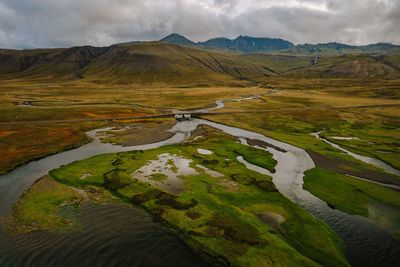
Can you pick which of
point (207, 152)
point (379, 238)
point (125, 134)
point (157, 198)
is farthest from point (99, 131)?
point (379, 238)

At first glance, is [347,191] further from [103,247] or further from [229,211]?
[103,247]

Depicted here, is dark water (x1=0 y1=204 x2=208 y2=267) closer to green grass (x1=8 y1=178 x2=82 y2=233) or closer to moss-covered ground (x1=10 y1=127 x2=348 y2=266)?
green grass (x1=8 y1=178 x2=82 y2=233)

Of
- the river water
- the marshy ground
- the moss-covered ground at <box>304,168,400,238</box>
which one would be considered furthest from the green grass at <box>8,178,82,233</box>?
the moss-covered ground at <box>304,168,400,238</box>

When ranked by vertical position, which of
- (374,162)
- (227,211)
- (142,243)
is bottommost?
(374,162)

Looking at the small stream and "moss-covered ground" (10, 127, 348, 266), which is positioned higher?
"moss-covered ground" (10, 127, 348, 266)

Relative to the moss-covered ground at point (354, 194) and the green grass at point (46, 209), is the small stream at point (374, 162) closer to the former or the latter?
the moss-covered ground at point (354, 194)

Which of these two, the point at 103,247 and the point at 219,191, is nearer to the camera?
the point at 103,247

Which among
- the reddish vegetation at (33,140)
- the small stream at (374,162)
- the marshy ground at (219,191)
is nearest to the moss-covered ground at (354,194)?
the marshy ground at (219,191)

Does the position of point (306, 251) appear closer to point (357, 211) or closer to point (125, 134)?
point (357, 211)

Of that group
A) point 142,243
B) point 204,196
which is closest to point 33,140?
point 204,196
